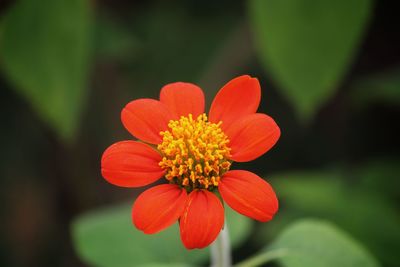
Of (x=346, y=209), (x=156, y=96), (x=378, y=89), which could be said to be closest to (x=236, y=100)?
(x=346, y=209)

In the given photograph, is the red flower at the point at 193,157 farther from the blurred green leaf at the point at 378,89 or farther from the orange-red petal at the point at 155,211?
the blurred green leaf at the point at 378,89

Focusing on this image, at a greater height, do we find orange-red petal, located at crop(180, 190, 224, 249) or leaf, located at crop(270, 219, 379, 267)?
orange-red petal, located at crop(180, 190, 224, 249)

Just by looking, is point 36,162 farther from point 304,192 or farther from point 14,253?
point 304,192

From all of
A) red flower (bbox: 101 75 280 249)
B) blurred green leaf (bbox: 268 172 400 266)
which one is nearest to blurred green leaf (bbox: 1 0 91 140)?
red flower (bbox: 101 75 280 249)

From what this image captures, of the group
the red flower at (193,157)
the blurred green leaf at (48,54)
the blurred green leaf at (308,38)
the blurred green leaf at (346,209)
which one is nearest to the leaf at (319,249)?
the red flower at (193,157)

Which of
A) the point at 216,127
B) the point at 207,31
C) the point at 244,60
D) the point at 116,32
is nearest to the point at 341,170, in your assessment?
the point at 244,60

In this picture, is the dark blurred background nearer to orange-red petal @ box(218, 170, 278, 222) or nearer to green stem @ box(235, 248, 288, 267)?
green stem @ box(235, 248, 288, 267)

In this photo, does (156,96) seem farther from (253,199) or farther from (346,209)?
(253,199)
